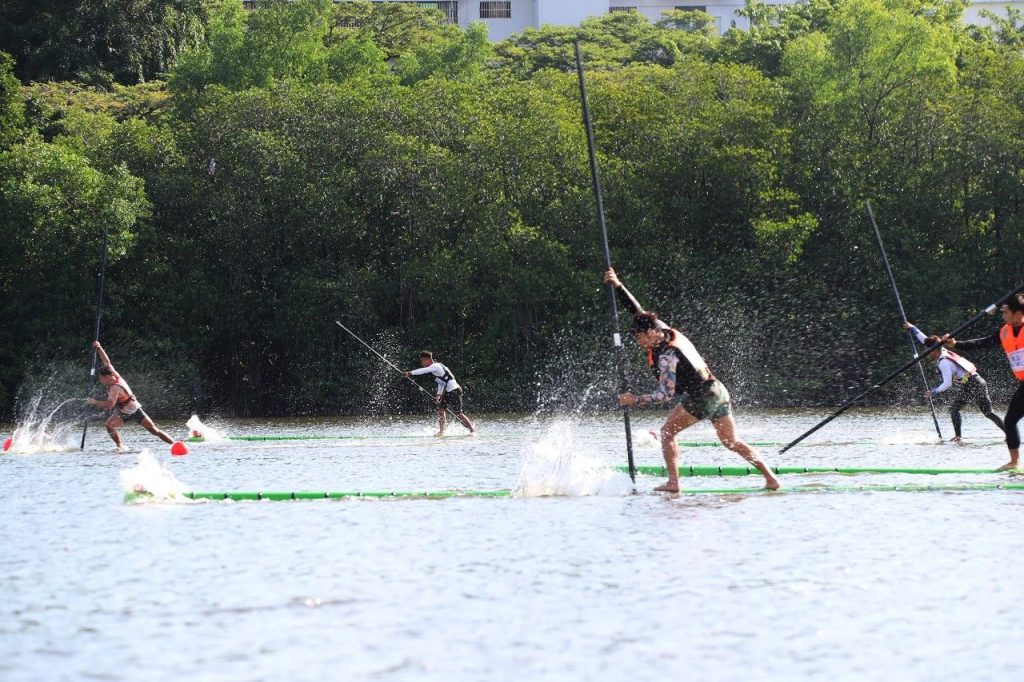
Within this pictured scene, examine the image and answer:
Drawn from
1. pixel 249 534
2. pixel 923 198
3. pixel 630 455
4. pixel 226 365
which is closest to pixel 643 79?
pixel 923 198

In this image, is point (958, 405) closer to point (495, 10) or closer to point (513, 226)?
point (513, 226)

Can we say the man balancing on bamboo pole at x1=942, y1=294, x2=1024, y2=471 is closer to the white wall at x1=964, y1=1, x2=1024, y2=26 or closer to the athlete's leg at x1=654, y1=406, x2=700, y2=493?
the athlete's leg at x1=654, y1=406, x2=700, y2=493

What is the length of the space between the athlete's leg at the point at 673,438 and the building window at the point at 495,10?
267 feet

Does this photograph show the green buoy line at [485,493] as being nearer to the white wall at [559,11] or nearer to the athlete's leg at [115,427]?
the athlete's leg at [115,427]

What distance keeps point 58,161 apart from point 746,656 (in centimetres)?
4159

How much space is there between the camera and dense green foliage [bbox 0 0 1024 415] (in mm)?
48188

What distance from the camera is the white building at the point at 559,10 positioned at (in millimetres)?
91375

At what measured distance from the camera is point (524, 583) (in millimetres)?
10617

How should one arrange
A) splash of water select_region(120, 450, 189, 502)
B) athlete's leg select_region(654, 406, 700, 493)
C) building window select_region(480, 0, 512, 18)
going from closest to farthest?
athlete's leg select_region(654, 406, 700, 493)
splash of water select_region(120, 450, 189, 502)
building window select_region(480, 0, 512, 18)

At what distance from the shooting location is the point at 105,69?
197 feet

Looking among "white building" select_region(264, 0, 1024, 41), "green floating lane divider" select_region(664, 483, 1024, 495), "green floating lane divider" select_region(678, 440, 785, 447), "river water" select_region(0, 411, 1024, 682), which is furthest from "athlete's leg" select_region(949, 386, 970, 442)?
"white building" select_region(264, 0, 1024, 41)

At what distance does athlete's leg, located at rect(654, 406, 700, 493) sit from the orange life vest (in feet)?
15.9

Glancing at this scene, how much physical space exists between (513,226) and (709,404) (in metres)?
34.4

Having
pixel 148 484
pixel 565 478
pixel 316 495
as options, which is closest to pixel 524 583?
pixel 565 478
